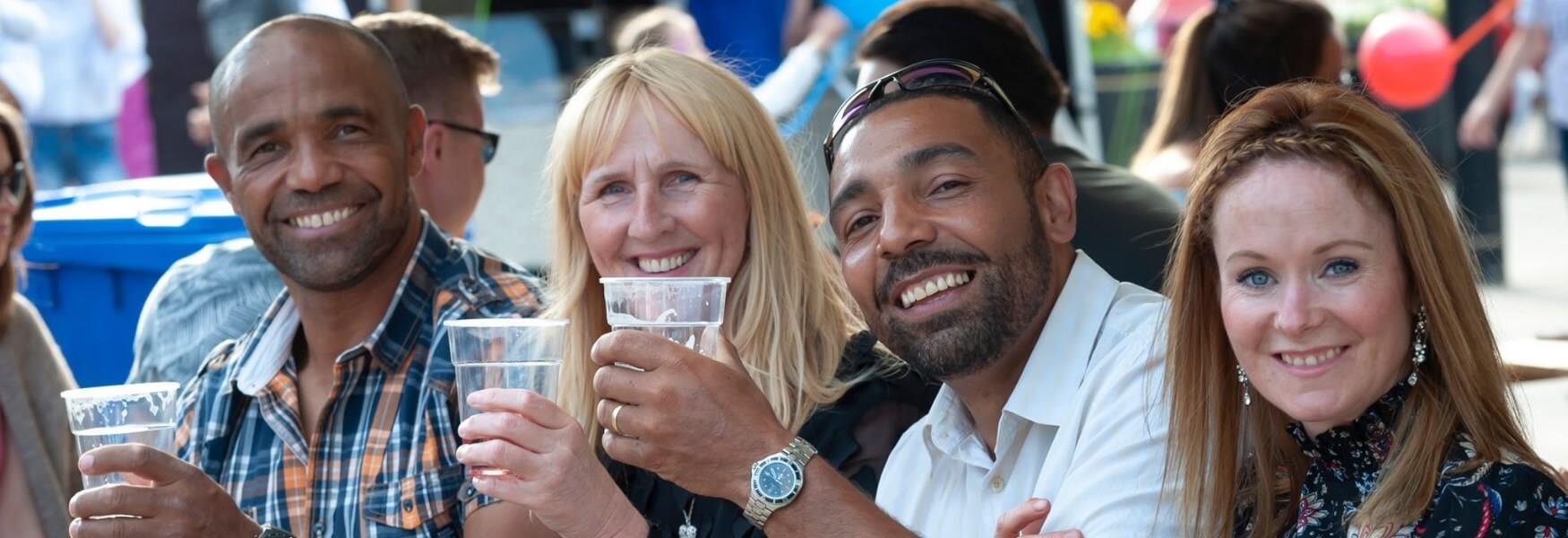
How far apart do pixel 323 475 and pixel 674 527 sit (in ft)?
2.68

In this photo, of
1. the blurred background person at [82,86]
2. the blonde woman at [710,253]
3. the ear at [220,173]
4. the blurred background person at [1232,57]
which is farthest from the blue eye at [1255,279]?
the blurred background person at [82,86]

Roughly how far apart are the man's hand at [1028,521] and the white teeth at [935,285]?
1.43 feet

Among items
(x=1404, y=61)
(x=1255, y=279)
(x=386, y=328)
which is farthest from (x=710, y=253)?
(x=1404, y=61)

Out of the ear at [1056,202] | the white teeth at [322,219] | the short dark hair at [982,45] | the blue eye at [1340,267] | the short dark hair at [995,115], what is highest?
the short dark hair at [982,45]

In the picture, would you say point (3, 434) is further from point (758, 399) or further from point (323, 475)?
point (758, 399)

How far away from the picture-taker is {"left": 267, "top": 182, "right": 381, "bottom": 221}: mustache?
3.46 metres

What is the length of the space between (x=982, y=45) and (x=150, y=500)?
255 cm

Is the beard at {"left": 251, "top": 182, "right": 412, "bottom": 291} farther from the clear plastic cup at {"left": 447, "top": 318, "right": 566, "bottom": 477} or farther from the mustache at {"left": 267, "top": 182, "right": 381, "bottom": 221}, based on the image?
the clear plastic cup at {"left": 447, "top": 318, "right": 566, "bottom": 477}

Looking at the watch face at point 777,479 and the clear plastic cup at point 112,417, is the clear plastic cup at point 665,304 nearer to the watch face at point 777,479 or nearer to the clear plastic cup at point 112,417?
the watch face at point 777,479

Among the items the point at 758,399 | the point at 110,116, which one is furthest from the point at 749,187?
the point at 110,116

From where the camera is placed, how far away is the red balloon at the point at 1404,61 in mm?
8273

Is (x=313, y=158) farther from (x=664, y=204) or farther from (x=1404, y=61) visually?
(x=1404, y=61)

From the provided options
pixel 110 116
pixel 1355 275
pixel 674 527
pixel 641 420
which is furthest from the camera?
Result: pixel 110 116

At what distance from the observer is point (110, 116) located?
7629 millimetres
